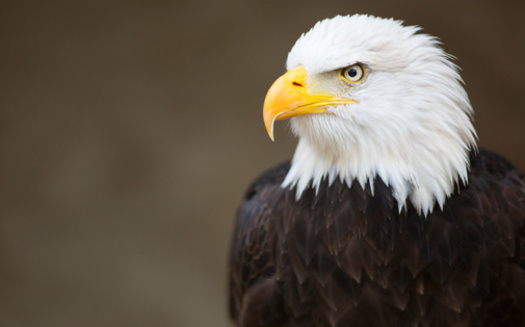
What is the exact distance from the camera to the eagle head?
1.70m

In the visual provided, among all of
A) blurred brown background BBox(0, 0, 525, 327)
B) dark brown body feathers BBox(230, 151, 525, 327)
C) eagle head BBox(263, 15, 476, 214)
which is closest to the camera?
eagle head BBox(263, 15, 476, 214)

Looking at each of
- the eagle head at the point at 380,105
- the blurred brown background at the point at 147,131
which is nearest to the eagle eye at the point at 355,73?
the eagle head at the point at 380,105

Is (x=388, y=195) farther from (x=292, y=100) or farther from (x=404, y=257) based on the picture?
(x=292, y=100)

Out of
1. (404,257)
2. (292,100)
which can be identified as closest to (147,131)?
(292,100)

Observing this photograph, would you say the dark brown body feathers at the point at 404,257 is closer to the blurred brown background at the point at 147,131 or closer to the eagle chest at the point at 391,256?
the eagle chest at the point at 391,256

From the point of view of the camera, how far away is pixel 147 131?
13.2 feet

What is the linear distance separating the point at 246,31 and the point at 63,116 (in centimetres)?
131

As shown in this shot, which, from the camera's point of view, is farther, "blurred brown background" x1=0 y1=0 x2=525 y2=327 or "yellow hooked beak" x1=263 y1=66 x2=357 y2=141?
"blurred brown background" x1=0 y1=0 x2=525 y2=327

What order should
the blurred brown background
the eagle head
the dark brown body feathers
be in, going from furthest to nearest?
the blurred brown background
the dark brown body feathers
the eagle head

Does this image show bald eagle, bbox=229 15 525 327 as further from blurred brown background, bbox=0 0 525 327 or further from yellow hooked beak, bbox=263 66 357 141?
blurred brown background, bbox=0 0 525 327

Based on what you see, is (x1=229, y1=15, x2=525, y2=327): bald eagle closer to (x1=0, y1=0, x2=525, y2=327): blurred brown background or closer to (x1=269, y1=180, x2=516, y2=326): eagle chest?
(x1=269, y1=180, x2=516, y2=326): eagle chest

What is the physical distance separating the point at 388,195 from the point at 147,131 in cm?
254

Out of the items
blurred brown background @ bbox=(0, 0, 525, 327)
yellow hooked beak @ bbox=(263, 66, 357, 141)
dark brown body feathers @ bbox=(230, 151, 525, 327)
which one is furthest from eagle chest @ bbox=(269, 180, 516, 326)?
blurred brown background @ bbox=(0, 0, 525, 327)

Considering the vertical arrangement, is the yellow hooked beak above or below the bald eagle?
above
